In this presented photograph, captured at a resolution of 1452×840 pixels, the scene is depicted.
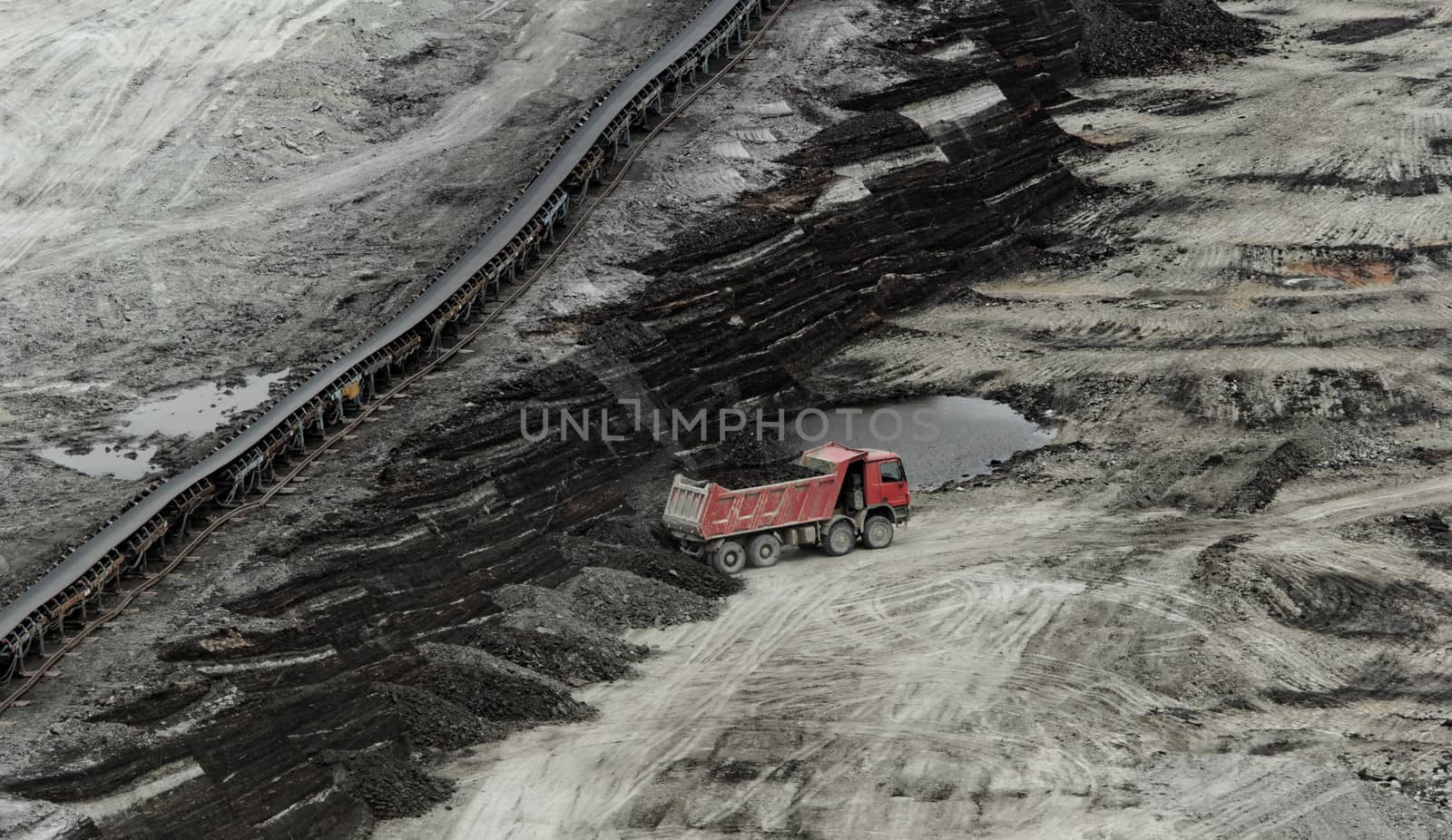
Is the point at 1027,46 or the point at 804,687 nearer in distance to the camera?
the point at 804,687

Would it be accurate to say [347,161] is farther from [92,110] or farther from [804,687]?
[804,687]

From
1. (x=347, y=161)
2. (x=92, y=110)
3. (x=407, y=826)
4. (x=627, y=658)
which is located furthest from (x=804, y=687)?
(x=92, y=110)

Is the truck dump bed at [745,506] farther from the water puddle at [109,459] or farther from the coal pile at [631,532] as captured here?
the water puddle at [109,459]

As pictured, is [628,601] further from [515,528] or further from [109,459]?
[109,459]

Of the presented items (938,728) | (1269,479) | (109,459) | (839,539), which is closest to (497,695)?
(938,728)

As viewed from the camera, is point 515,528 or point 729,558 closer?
point 515,528

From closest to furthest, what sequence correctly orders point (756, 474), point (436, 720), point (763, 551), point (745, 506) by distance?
point (436, 720)
point (745, 506)
point (763, 551)
point (756, 474)

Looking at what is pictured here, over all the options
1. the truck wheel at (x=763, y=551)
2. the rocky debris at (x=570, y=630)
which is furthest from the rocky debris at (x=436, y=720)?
the truck wheel at (x=763, y=551)
